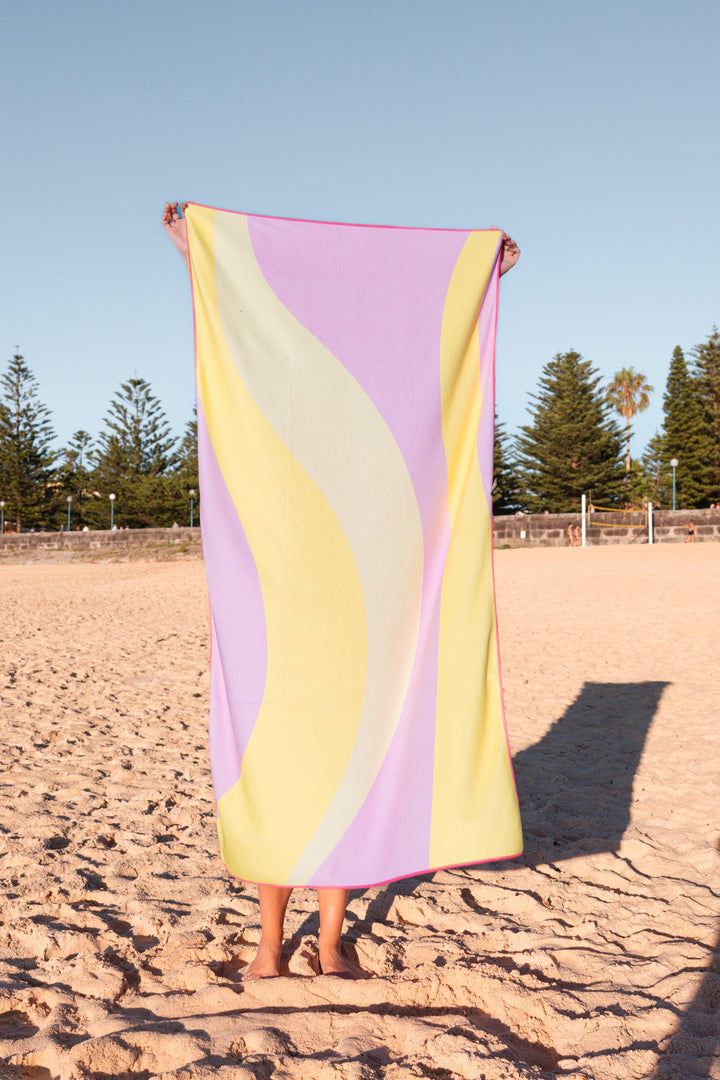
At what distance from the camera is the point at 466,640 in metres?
2.02

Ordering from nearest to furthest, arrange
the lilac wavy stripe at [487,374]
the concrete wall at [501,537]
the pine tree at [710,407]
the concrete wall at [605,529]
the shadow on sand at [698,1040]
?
the shadow on sand at [698,1040]
the lilac wavy stripe at [487,374]
the concrete wall at [605,529]
the concrete wall at [501,537]
the pine tree at [710,407]

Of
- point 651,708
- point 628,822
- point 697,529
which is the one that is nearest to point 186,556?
point 697,529

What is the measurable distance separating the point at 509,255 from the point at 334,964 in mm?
1804

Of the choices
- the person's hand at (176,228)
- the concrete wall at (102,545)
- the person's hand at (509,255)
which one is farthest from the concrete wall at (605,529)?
the person's hand at (176,228)

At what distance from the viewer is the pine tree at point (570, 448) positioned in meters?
36.3

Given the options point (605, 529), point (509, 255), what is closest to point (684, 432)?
point (605, 529)

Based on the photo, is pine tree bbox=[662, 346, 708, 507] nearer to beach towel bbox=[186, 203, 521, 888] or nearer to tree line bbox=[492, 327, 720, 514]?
tree line bbox=[492, 327, 720, 514]

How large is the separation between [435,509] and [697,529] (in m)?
23.4

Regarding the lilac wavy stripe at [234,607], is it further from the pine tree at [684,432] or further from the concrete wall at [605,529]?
the pine tree at [684,432]

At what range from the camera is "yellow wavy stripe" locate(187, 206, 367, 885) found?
193 cm

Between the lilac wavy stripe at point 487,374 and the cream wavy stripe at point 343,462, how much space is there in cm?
20

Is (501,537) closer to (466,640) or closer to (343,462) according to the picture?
(466,640)

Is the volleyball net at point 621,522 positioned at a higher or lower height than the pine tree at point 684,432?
lower

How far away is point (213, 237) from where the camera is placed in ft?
6.33
